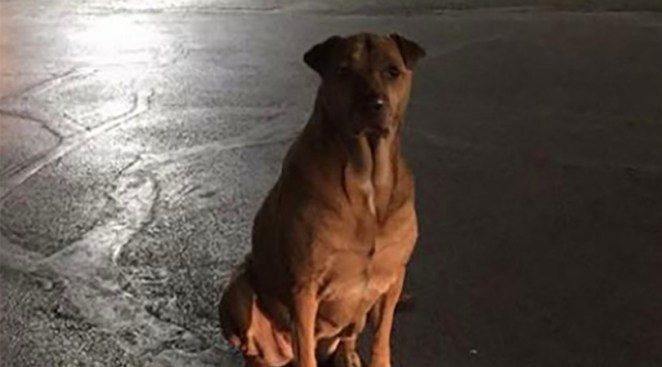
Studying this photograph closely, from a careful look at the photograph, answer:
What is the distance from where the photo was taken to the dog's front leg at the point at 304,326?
9.66 ft

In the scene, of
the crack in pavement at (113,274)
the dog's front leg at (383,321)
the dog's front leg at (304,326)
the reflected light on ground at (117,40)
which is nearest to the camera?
the dog's front leg at (304,326)

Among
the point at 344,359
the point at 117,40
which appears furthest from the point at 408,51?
the point at 117,40

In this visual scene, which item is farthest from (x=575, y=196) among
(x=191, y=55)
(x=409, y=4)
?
(x=409, y=4)

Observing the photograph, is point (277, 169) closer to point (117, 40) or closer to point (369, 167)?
point (369, 167)

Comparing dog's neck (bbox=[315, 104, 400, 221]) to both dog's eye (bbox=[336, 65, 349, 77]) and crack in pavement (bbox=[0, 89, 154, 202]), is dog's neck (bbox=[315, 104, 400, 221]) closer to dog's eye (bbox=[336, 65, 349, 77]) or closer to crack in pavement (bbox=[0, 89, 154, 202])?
dog's eye (bbox=[336, 65, 349, 77])

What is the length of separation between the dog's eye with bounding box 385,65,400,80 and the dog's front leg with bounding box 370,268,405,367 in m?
0.56

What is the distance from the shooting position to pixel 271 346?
3.23 m

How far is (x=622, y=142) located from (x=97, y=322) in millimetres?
2884

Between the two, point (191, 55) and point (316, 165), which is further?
point (191, 55)

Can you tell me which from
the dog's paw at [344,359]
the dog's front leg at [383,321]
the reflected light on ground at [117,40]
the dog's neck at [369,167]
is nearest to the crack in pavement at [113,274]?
the dog's paw at [344,359]

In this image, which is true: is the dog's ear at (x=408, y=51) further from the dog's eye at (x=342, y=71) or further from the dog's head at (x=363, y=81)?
the dog's eye at (x=342, y=71)

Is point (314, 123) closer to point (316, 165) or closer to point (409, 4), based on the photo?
point (316, 165)

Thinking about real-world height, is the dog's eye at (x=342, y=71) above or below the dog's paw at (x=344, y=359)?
above

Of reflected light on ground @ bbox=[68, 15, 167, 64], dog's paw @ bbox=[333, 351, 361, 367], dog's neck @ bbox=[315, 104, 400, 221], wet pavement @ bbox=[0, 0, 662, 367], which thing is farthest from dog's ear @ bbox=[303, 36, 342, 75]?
reflected light on ground @ bbox=[68, 15, 167, 64]
